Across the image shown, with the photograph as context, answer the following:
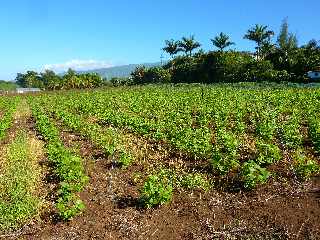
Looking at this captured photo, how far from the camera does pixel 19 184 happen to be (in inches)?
486

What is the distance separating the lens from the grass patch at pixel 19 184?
10305 mm

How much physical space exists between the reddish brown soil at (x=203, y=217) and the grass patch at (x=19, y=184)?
1.78 ft

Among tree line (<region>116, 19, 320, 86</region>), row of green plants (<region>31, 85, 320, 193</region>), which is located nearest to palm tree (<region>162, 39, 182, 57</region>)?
tree line (<region>116, 19, 320, 86</region>)

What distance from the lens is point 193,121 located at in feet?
75.5

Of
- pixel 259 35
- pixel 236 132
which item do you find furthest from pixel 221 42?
pixel 236 132

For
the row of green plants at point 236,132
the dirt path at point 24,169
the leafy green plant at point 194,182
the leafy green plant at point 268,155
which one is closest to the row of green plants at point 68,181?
the dirt path at point 24,169

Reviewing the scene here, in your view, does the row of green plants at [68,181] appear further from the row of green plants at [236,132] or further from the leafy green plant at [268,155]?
the leafy green plant at [268,155]

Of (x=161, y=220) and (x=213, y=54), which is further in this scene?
(x=213, y=54)

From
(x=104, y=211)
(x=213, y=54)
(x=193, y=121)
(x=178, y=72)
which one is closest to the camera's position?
(x=104, y=211)

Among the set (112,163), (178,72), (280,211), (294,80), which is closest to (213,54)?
(178,72)

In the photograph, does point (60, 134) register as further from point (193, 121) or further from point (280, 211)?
point (280, 211)

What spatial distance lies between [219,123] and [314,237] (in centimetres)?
1187

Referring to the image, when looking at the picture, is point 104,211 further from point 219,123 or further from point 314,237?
point 219,123

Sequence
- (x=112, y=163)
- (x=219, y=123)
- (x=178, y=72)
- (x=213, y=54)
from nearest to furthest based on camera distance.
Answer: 1. (x=112, y=163)
2. (x=219, y=123)
3. (x=213, y=54)
4. (x=178, y=72)
